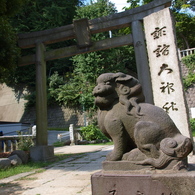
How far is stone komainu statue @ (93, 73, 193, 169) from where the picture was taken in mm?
2196

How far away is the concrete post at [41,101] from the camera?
7206 millimetres

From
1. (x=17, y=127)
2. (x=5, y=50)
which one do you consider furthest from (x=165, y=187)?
(x=17, y=127)

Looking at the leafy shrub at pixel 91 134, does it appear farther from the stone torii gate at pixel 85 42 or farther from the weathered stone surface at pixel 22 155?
the weathered stone surface at pixel 22 155

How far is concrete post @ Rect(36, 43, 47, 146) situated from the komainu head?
500cm

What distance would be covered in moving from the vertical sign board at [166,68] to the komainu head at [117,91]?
122 inches

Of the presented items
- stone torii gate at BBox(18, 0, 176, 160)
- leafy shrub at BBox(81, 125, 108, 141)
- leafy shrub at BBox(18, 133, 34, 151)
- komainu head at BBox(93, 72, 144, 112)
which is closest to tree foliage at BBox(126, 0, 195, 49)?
leafy shrub at BBox(81, 125, 108, 141)

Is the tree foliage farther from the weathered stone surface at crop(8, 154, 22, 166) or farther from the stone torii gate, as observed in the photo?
the weathered stone surface at crop(8, 154, 22, 166)

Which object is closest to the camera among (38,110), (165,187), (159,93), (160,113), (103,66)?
(165,187)

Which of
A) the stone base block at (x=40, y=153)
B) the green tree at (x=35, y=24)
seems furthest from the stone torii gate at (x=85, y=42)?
the green tree at (x=35, y=24)

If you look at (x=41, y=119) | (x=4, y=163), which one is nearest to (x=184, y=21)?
(x=41, y=119)

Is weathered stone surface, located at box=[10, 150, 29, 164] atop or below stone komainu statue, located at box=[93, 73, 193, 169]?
below

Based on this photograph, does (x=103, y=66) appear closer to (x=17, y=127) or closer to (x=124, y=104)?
(x=17, y=127)

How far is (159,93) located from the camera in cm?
566

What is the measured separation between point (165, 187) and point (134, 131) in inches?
25.6
